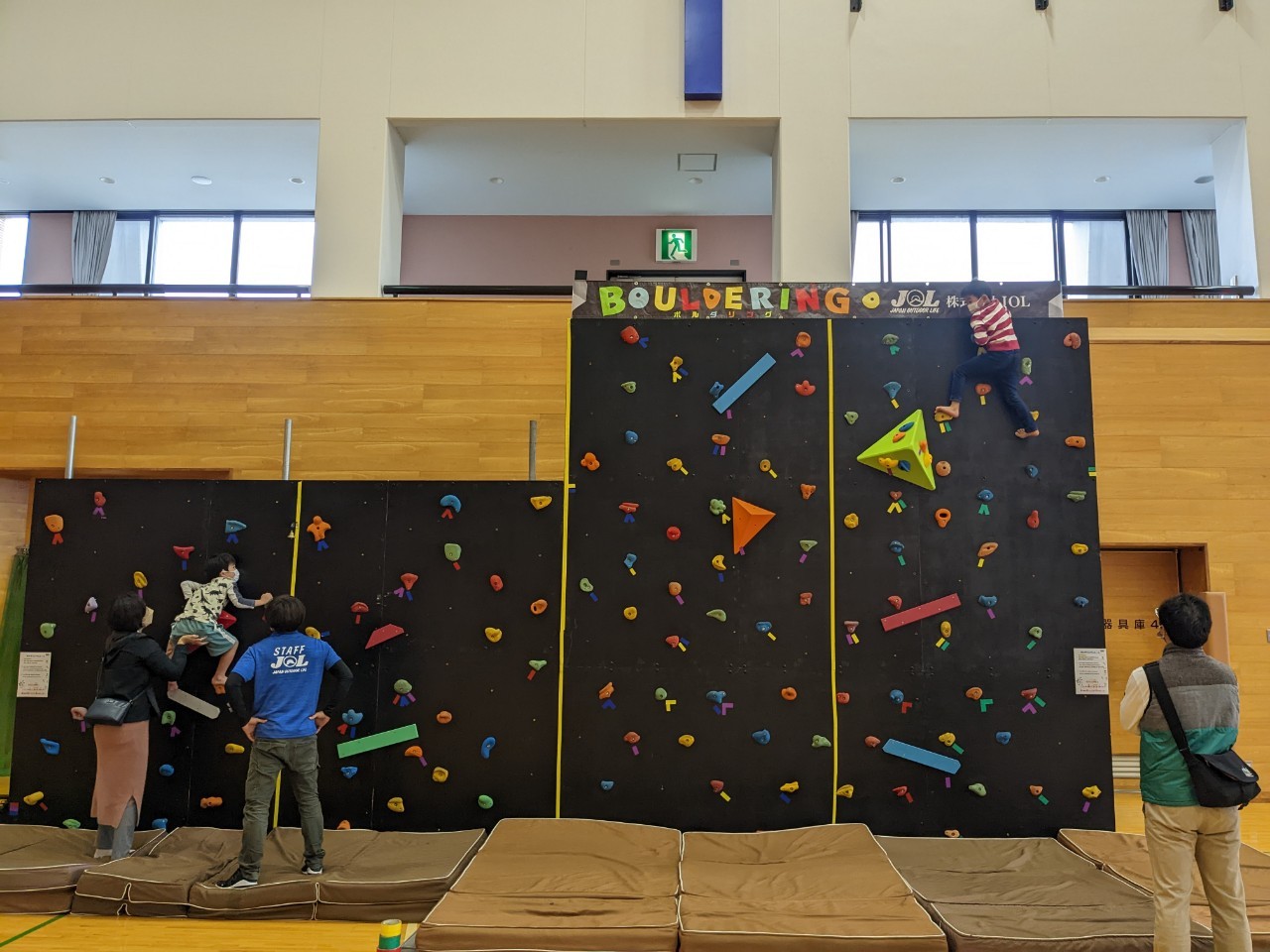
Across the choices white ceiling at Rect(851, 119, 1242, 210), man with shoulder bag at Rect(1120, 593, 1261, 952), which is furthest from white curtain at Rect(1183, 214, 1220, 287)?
man with shoulder bag at Rect(1120, 593, 1261, 952)

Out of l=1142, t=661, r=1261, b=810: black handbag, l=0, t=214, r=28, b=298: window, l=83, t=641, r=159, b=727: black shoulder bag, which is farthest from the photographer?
l=0, t=214, r=28, b=298: window

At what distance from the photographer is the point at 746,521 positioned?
6.30 m

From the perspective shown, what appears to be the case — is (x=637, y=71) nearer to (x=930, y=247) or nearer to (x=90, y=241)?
(x=930, y=247)

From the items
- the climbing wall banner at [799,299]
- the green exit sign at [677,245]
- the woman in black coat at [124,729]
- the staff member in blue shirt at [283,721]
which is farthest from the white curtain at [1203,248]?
the woman in black coat at [124,729]

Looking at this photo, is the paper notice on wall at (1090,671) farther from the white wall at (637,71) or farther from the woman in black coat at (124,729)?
the woman in black coat at (124,729)

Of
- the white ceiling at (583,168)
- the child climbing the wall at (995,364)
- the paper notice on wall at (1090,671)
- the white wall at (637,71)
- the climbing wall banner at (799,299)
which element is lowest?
the paper notice on wall at (1090,671)

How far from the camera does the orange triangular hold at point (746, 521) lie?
629 cm

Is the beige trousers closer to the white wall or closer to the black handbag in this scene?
the black handbag

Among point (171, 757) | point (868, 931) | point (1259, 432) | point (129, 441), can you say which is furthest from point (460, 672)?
point (1259, 432)

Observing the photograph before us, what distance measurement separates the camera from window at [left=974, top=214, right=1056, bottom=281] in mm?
11211

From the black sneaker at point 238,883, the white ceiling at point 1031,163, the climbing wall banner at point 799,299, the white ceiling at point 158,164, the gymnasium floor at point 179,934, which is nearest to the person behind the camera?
the gymnasium floor at point 179,934

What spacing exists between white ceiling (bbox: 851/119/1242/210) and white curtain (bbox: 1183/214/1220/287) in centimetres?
20

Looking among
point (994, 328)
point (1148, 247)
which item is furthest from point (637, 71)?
point (1148, 247)

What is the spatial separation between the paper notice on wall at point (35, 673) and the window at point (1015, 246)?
381 inches
